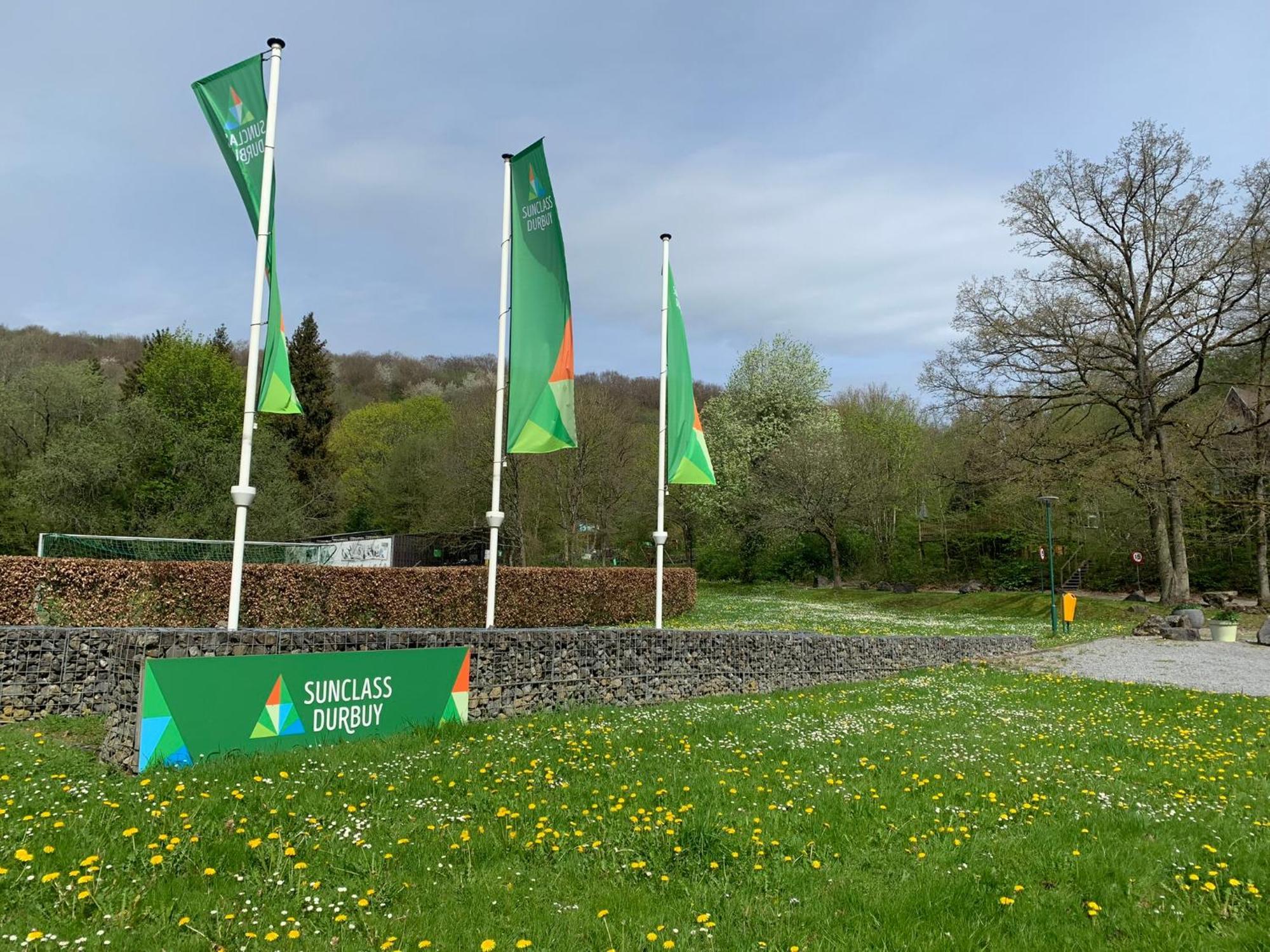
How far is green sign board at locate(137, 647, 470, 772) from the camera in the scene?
6.73 m

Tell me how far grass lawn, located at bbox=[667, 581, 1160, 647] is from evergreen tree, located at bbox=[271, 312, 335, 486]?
26.7 meters

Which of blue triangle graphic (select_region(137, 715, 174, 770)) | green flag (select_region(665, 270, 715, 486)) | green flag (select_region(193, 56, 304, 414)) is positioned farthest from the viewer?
green flag (select_region(665, 270, 715, 486))

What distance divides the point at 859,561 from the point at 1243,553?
797 inches

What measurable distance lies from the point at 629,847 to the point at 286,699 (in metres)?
4.02

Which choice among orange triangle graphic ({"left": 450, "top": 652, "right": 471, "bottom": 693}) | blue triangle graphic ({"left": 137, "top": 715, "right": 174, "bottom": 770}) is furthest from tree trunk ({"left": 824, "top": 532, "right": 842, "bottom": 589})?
blue triangle graphic ({"left": 137, "top": 715, "right": 174, "bottom": 770})

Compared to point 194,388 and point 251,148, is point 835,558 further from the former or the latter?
point 251,148

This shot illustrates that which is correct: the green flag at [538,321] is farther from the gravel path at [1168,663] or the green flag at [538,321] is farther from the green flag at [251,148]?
the gravel path at [1168,663]

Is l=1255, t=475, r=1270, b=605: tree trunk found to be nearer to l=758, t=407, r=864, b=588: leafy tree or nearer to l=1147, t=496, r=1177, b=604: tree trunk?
l=1147, t=496, r=1177, b=604: tree trunk

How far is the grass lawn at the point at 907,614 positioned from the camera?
24453 millimetres

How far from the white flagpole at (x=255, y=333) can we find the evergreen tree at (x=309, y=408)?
4071 cm

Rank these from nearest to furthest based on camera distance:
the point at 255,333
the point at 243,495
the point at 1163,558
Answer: the point at 243,495
the point at 255,333
the point at 1163,558

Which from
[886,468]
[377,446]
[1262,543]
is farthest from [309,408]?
[1262,543]

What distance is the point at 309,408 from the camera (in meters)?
52.1

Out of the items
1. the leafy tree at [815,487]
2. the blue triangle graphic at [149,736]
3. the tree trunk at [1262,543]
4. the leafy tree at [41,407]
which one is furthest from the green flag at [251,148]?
the leafy tree at [815,487]
